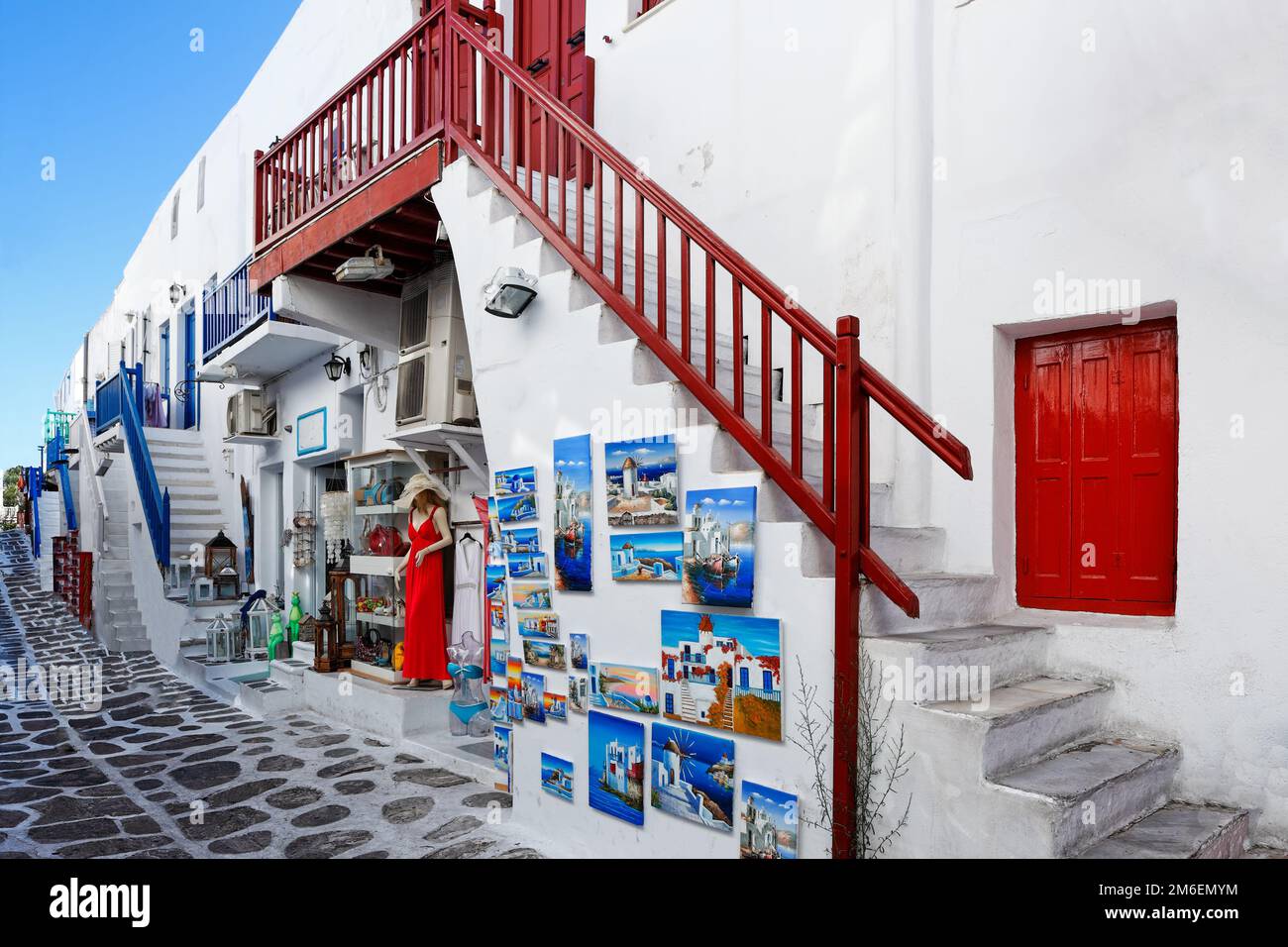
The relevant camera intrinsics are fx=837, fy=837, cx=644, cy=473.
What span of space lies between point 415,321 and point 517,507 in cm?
327

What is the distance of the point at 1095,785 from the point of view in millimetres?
2930

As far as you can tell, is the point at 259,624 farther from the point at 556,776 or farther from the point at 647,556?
the point at 647,556

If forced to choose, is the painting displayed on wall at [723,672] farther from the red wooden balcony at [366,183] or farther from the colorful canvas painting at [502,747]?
the red wooden balcony at [366,183]

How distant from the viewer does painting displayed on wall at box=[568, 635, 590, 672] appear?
4.22 metres

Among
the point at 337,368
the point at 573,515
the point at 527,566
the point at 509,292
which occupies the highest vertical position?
the point at 337,368

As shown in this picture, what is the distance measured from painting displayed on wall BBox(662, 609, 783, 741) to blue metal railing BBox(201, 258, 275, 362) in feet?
25.7

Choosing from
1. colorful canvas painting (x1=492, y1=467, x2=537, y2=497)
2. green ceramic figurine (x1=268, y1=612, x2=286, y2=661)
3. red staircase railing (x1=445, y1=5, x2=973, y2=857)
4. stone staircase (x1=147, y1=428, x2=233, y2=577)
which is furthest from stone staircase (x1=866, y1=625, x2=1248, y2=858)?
stone staircase (x1=147, y1=428, x2=233, y2=577)

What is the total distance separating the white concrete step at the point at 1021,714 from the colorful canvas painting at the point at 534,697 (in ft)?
7.07

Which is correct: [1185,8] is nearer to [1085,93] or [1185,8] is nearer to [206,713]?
[1085,93]

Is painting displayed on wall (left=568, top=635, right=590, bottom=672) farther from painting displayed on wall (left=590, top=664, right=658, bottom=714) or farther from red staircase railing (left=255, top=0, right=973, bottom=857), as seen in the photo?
red staircase railing (left=255, top=0, right=973, bottom=857)

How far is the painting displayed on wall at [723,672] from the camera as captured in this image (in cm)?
335

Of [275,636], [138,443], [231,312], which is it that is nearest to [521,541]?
[275,636]

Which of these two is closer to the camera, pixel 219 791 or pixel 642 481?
pixel 642 481
